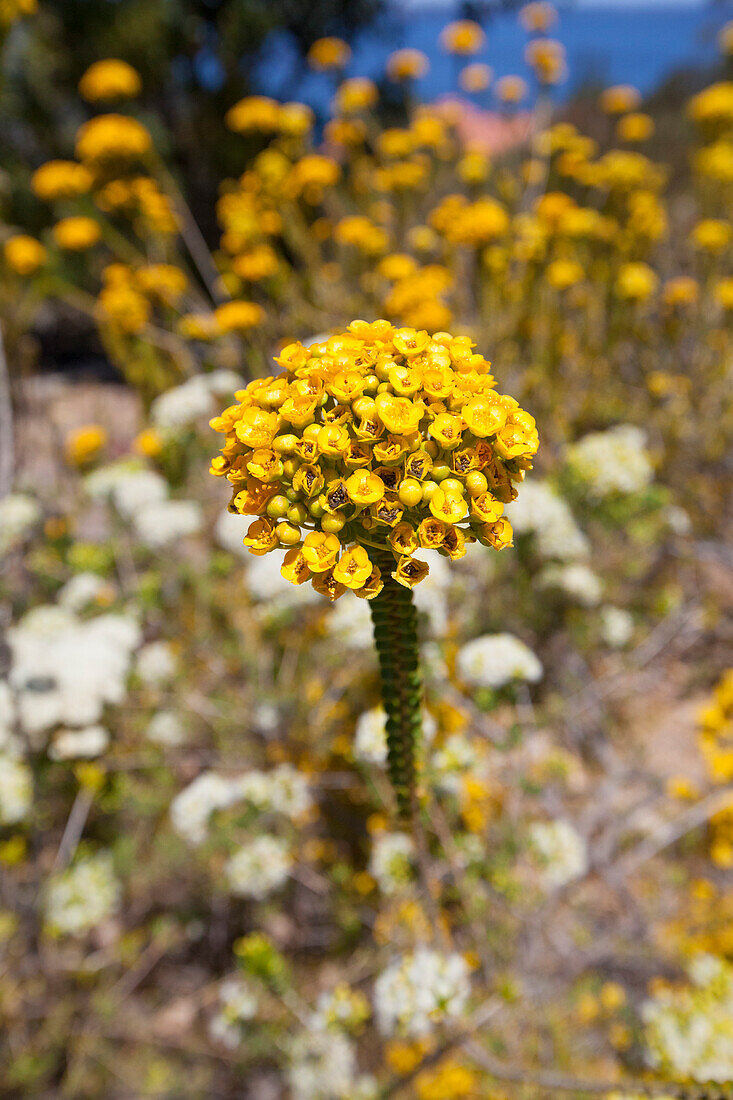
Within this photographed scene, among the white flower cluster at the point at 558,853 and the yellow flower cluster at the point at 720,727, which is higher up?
the yellow flower cluster at the point at 720,727

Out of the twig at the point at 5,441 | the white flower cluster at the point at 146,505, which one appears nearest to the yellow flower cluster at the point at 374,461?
the white flower cluster at the point at 146,505

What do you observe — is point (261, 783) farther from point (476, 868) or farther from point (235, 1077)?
point (235, 1077)

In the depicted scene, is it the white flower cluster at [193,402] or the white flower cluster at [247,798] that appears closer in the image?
the white flower cluster at [247,798]

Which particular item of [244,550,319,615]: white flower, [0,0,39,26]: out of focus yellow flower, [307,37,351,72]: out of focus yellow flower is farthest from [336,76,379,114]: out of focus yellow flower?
[244,550,319,615]: white flower

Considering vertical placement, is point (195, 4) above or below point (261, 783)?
above

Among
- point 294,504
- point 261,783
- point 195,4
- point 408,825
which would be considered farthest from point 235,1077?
point 195,4

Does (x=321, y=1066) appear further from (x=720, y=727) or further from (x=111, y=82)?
(x=111, y=82)

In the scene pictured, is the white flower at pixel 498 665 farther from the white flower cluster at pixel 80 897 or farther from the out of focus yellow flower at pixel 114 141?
the out of focus yellow flower at pixel 114 141
